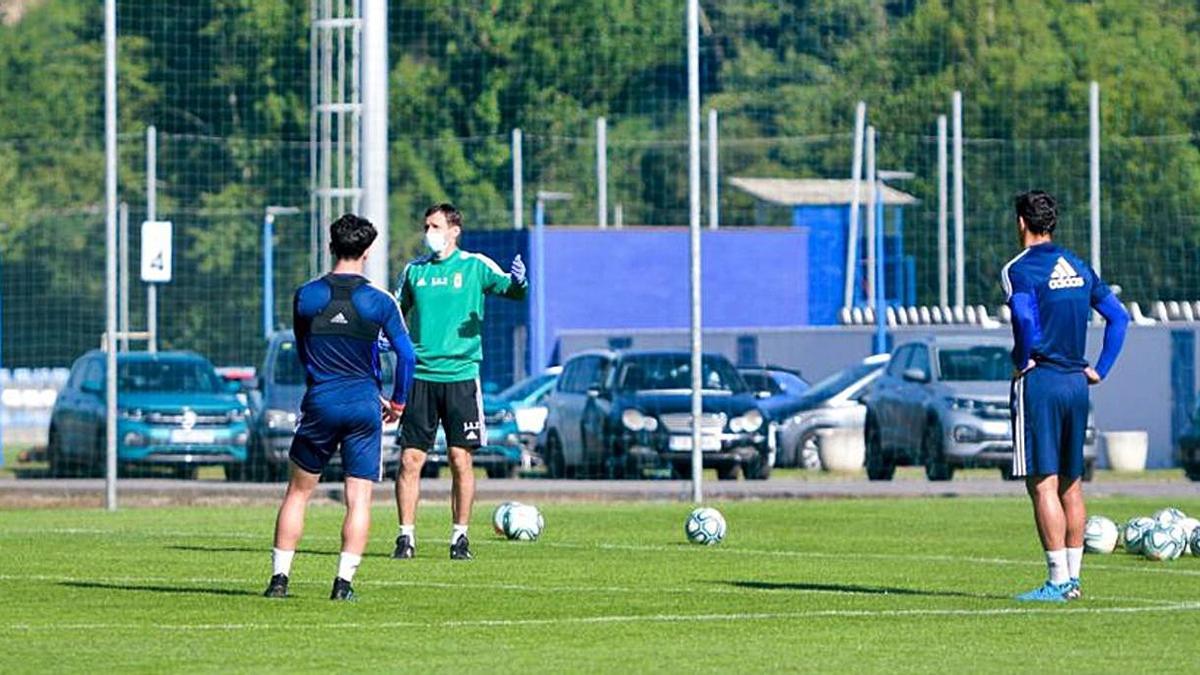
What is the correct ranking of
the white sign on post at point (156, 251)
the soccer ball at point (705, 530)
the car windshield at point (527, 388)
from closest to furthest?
the soccer ball at point (705, 530)
the white sign on post at point (156, 251)
the car windshield at point (527, 388)

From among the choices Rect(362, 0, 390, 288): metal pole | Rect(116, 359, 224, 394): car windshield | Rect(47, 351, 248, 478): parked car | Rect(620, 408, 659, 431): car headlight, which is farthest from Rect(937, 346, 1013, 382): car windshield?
Rect(116, 359, 224, 394): car windshield

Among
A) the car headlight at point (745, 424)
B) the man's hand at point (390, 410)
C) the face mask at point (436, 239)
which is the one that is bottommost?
the car headlight at point (745, 424)

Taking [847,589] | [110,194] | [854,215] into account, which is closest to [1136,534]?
[847,589]

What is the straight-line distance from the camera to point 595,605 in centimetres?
1581

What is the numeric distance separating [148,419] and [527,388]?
299 inches

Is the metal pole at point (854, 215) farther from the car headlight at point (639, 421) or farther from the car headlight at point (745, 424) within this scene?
the car headlight at point (639, 421)

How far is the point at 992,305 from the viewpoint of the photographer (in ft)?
217

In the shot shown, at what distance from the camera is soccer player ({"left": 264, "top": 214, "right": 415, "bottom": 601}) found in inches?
627

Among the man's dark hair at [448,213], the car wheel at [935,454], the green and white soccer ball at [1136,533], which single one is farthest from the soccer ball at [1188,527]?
the car wheel at [935,454]

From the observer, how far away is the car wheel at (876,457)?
123ft

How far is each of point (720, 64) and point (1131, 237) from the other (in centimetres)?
1558

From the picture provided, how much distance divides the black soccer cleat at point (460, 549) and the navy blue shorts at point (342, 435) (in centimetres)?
351

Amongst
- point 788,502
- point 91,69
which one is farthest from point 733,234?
point 788,502

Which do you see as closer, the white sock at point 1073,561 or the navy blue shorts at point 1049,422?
the navy blue shorts at point 1049,422
